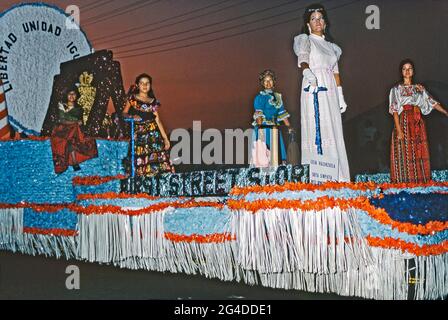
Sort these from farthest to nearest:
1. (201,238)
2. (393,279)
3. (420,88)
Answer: (420,88), (201,238), (393,279)

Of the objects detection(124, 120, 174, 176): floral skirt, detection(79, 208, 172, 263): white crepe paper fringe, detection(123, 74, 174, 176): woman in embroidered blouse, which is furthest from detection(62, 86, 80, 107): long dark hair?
detection(79, 208, 172, 263): white crepe paper fringe

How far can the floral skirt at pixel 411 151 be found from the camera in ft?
16.1

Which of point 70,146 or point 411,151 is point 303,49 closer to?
point 411,151

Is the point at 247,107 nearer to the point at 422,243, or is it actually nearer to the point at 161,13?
the point at 161,13

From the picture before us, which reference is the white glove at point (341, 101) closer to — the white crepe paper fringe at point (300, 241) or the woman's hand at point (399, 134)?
the woman's hand at point (399, 134)

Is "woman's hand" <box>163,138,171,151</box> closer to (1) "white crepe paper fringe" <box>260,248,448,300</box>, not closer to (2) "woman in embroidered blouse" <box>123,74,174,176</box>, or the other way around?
(2) "woman in embroidered blouse" <box>123,74,174,176</box>

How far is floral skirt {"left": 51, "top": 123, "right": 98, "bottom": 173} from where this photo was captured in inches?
198

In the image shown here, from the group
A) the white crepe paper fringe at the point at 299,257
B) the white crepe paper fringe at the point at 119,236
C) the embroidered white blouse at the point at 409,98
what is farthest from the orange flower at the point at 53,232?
the embroidered white blouse at the point at 409,98

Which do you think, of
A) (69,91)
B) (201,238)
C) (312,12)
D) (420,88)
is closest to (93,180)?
(69,91)

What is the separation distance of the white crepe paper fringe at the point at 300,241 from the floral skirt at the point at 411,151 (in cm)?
165

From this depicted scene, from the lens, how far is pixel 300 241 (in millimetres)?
3500

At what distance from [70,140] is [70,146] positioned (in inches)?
1.9
